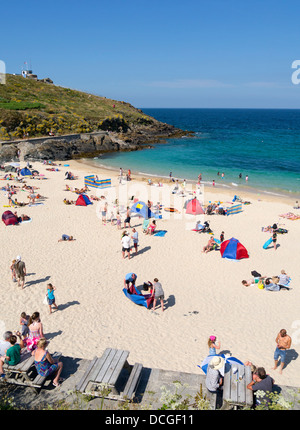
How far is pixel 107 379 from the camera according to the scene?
227 inches

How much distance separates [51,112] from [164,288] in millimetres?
52545

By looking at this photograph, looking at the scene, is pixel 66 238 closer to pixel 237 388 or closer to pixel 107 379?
pixel 107 379

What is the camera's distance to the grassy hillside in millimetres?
45594

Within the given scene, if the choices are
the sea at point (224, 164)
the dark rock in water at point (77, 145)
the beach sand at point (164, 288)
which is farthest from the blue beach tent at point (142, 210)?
the dark rock in water at point (77, 145)

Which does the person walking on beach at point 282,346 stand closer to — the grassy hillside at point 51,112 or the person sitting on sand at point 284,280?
the person sitting on sand at point 284,280

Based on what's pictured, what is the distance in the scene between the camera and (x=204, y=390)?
608 centimetres

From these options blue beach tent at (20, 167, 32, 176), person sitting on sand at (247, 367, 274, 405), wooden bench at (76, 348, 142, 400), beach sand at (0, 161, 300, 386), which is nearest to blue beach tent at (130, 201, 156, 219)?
beach sand at (0, 161, 300, 386)

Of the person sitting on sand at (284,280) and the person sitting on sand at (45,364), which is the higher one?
the person sitting on sand at (45,364)

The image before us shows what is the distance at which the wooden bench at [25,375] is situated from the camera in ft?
19.7

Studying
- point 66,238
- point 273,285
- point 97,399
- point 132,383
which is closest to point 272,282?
point 273,285

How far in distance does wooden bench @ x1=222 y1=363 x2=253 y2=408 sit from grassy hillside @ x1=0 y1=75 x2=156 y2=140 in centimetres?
4201

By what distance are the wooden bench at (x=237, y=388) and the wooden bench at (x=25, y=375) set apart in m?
3.58

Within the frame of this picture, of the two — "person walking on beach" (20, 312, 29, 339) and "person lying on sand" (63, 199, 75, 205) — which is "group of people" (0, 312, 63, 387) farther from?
"person lying on sand" (63, 199, 75, 205)
